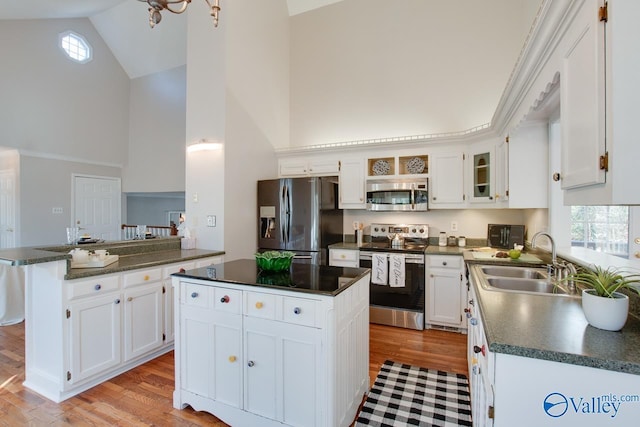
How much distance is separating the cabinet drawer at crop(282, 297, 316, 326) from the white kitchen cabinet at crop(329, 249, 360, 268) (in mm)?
2080

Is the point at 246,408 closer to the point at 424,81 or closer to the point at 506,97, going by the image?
the point at 506,97

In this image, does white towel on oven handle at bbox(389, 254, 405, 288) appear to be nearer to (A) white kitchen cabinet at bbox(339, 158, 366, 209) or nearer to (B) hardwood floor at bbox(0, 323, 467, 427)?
(B) hardwood floor at bbox(0, 323, 467, 427)

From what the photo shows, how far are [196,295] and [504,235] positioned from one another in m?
3.19

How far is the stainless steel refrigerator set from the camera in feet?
12.3

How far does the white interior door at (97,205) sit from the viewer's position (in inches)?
245

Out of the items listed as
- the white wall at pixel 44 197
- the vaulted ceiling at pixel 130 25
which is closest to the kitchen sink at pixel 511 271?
the vaulted ceiling at pixel 130 25

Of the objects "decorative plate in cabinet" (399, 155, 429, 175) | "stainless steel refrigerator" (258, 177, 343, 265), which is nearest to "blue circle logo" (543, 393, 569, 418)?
"stainless steel refrigerator" (258, 177, 343, 265)

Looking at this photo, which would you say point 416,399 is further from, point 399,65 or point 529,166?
point 399,65

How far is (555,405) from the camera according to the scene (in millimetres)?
999

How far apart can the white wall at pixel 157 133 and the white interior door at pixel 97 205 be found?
317 mm

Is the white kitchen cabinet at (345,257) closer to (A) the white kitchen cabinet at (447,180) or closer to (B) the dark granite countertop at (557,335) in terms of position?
(A) the white kitchen cabinet at (447,180)

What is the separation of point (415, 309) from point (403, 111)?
2576mm

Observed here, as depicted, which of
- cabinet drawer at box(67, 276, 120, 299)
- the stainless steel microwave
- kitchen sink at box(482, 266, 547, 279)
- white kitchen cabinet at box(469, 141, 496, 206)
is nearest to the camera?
cabinet drawer at box(67, 276, 120, 299)

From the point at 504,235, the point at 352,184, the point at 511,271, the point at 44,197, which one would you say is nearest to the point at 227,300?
the point at 511,271
